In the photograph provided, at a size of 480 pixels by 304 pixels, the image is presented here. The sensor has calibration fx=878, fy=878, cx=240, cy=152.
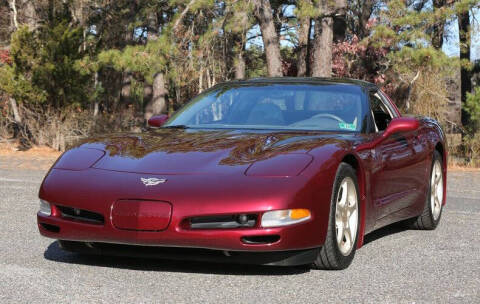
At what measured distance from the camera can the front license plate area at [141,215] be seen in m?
5.33

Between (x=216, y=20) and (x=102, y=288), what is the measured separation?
49.7 ft

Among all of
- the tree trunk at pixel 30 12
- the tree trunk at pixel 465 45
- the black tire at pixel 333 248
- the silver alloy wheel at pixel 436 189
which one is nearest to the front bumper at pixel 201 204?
the black tire at pixel 333 248

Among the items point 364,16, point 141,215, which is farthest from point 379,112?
point 364,16

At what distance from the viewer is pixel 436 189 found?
8656 millimetres

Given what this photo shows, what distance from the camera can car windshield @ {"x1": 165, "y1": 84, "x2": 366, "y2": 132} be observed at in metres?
6.87

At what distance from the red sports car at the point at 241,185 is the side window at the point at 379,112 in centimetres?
44

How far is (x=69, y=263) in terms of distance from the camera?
238 inches

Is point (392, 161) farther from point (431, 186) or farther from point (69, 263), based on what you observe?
point (69, 263)

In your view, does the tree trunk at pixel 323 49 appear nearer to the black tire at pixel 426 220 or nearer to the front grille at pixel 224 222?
the black tire at pixel 426 220

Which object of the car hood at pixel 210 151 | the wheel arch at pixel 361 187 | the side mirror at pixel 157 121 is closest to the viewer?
the car hood at pixel 210 151

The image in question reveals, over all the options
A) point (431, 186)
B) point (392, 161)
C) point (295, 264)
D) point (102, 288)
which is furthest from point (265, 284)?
point (431, 186)

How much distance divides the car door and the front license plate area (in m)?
1.88

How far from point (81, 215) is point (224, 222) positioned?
3.21 feet

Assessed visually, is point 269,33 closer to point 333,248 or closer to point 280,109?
point 280,109
